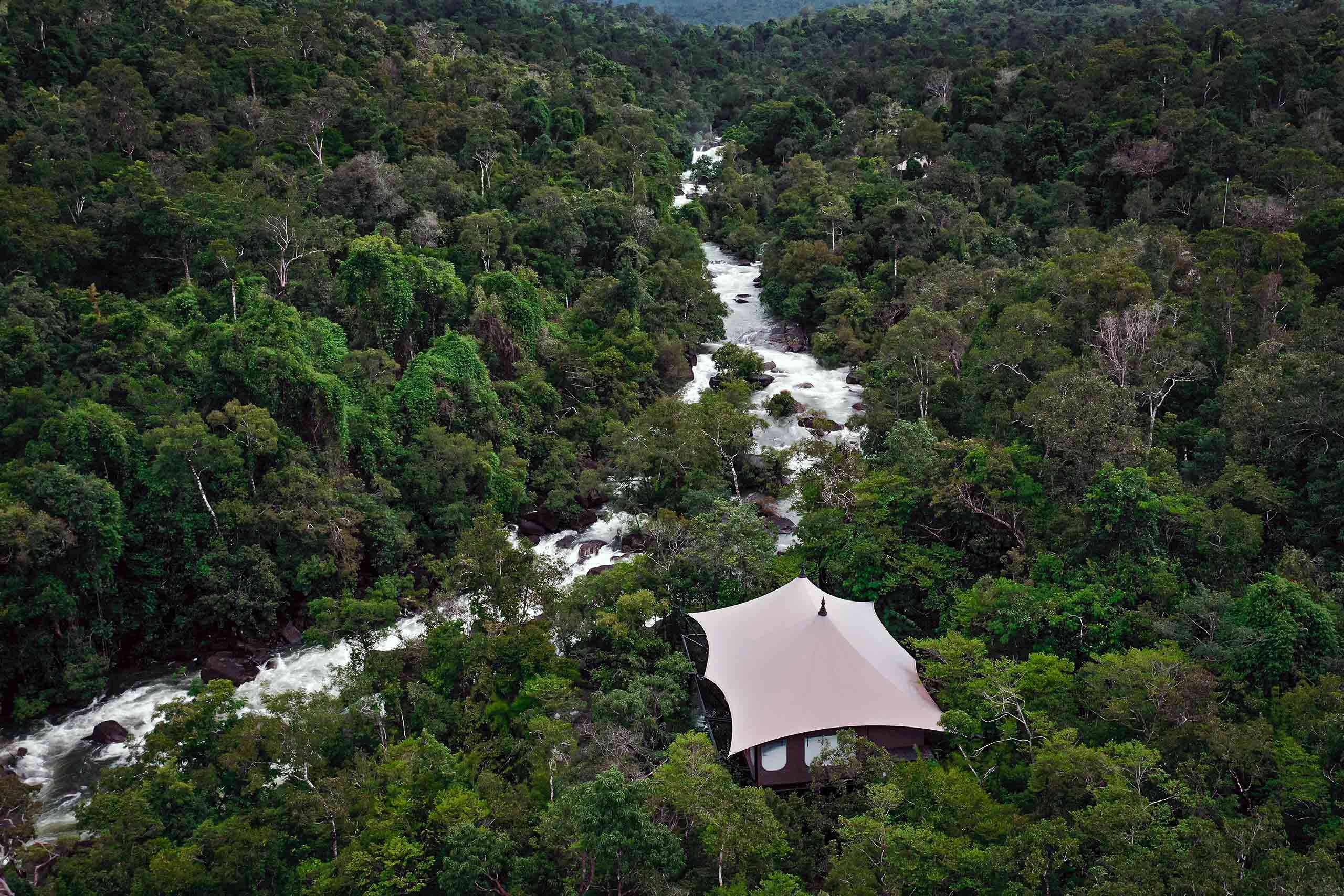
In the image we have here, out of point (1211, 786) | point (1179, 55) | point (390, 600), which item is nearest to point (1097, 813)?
point (1211, 786)

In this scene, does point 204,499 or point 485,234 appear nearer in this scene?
point 204,499

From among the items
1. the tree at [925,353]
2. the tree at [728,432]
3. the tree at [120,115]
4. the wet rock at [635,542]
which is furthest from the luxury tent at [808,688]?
the tree at [120,115]

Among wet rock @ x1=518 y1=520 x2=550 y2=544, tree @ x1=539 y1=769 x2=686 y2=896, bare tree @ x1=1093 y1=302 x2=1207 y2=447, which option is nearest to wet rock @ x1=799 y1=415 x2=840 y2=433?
bare tree @ x1=1093 y1=302 x2=1207 y2=447

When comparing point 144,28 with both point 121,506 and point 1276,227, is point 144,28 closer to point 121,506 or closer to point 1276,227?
point 121,506

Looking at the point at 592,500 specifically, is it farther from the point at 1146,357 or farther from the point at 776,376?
the point at 1146,357

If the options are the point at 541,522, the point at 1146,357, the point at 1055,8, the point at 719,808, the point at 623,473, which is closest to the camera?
the point at 719,808

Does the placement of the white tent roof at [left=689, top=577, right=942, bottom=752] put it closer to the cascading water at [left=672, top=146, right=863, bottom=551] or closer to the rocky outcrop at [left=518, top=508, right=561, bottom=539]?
the cascading water at [left=672, top=146, right=863, bottom=551]

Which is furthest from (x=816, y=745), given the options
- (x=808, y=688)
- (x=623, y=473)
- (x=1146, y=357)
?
(x=1146, y=357)
